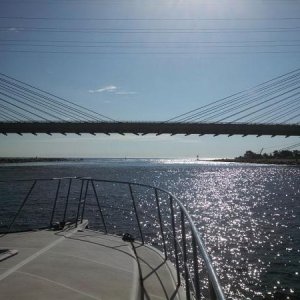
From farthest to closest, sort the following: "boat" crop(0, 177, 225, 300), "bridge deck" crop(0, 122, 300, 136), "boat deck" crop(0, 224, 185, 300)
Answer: "bridge deck" crop(0, 122, 300, 136) → "boat deck" crop(0, 224, 185, 300) → "boat" crop(0, 177, 225, 300)

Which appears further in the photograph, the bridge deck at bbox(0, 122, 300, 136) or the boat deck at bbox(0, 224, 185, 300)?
the bridge deck at bbox(0, 122, 300, 136)

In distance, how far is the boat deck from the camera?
4.54 meters

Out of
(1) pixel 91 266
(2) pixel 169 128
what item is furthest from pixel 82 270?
(2) pixel 169 128

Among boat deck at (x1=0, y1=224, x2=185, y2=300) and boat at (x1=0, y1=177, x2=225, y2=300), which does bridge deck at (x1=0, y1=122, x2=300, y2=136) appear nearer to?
boat at (x1=0, y1=177, x2=225, y2=300)

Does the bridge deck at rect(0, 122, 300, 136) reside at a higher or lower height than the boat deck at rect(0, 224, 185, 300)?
higher

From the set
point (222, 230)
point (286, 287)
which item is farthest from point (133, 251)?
point (222, 230)

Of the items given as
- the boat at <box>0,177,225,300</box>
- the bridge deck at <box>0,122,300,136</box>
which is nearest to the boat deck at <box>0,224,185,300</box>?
the boat at <box>0,177,225,300</box>

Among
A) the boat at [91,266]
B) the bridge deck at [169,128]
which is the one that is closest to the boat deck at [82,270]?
the boat at [91,266]

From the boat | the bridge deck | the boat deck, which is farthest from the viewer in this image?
the bridge deck

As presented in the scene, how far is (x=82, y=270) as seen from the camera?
17.5 feet

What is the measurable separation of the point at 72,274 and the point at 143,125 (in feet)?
199

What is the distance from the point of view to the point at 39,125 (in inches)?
2516

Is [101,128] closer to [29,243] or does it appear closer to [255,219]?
[255,219]

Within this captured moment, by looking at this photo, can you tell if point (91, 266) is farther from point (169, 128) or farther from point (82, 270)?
point (169, 128)
